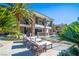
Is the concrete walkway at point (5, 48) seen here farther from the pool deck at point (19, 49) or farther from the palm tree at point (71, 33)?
the palm tree at point (71, 33)

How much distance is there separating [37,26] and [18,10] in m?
0.52

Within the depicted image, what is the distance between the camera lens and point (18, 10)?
391 centimetres

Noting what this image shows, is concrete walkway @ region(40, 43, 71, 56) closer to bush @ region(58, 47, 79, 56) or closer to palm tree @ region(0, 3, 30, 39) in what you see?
bush @ region(58, 47, 79, 56)

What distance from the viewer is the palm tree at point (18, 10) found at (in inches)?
154

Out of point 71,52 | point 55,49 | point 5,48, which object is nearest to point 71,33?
point 71,52

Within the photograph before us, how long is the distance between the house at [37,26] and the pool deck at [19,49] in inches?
11.4

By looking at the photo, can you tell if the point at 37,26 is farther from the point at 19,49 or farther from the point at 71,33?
the point at 71,33

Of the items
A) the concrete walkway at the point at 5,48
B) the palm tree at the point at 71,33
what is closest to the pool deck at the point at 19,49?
the concrete walkway at the point at 5,48

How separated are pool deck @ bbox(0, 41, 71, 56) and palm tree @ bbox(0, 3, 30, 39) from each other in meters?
0.31

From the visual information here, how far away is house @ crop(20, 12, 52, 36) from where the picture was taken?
4121 millimetres

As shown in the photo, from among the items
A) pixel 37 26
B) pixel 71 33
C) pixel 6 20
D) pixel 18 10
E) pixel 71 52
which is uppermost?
pixel 18 10

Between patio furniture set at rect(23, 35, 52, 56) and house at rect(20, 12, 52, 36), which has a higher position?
house at rect(20, 12, 52, 36)

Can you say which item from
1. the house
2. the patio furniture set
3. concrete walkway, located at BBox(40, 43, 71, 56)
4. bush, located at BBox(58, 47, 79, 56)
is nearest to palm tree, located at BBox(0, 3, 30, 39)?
the house

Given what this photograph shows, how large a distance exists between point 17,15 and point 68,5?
3.10 ft
